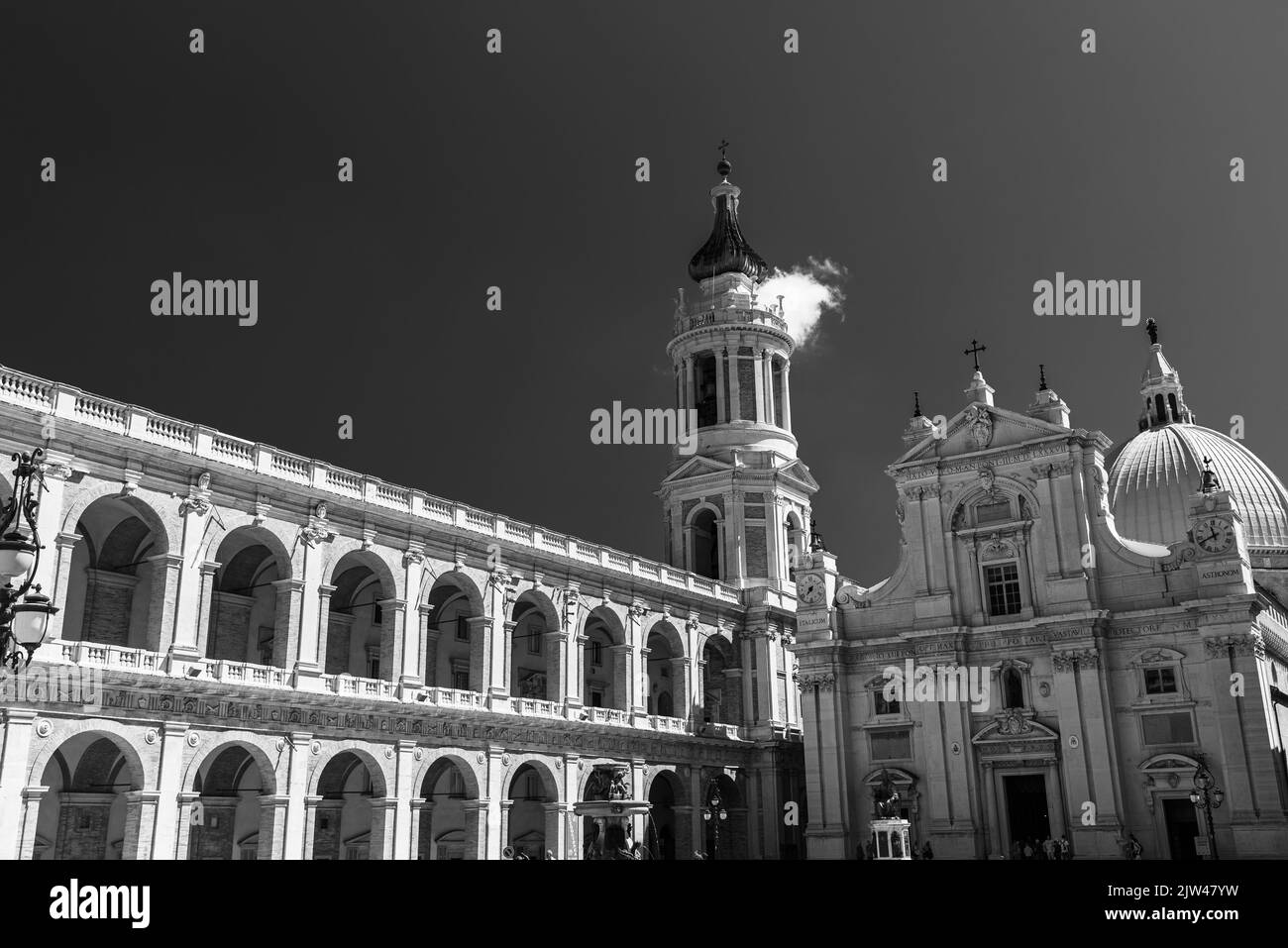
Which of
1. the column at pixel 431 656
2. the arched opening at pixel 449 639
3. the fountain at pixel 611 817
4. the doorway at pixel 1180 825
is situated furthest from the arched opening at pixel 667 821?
the doorway at pixel 1180 825

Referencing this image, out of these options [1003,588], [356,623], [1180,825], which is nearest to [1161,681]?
[1180,825]

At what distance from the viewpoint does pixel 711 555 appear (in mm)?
59906

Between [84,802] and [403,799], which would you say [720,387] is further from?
[84,802]

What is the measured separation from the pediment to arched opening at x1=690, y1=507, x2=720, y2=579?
40.0ft

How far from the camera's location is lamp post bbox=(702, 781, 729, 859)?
4885 centimetres

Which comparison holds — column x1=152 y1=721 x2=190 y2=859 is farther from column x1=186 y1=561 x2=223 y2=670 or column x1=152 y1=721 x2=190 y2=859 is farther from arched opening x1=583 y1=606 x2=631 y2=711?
arched opening x1=583 y1=606 x2=631 y2=711

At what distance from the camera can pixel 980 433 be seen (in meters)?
49.5

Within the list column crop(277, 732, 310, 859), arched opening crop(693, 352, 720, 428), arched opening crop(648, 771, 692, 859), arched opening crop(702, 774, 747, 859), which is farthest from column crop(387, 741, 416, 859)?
arched opening crop(693, 352, 720, 428)

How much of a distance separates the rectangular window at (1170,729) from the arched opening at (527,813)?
2422 cm
